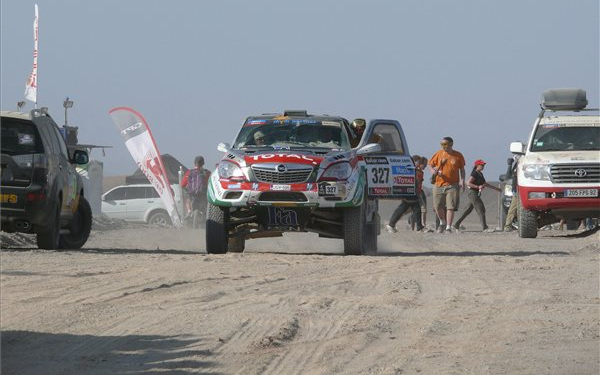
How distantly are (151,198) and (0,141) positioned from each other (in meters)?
21.8

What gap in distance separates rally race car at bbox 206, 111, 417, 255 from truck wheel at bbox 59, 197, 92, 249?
1994 millimetres

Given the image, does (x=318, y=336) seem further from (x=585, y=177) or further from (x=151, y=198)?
(x=151, y=198)

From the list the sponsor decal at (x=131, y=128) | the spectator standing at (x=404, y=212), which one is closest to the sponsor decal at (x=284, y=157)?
the spectator standing at (x=404, y=212)

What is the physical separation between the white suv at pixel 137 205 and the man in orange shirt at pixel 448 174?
1156cm

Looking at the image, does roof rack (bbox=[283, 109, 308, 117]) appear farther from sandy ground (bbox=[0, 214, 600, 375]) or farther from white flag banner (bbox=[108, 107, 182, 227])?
white flag banner (bbox=[108, 107, 182, 227])

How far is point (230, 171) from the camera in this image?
16.8 m

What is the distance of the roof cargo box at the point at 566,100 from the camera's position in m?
24.0

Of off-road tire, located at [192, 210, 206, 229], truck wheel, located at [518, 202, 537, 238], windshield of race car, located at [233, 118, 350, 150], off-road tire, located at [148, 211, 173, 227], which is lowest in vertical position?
off-road tire, located at [148, 211, 173, 227]

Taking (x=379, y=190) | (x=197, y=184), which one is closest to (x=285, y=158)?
(x=379, y=190)

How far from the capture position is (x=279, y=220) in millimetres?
16641

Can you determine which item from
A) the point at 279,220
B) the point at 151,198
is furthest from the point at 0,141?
the point at 151,198

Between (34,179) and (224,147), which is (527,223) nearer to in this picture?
(224,147)

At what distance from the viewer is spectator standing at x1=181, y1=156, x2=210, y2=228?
29766 mm

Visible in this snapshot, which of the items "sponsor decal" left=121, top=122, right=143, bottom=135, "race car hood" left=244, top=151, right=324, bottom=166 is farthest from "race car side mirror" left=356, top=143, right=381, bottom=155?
"sponsor decal" left=121, top=122, right=143, bottom=135
